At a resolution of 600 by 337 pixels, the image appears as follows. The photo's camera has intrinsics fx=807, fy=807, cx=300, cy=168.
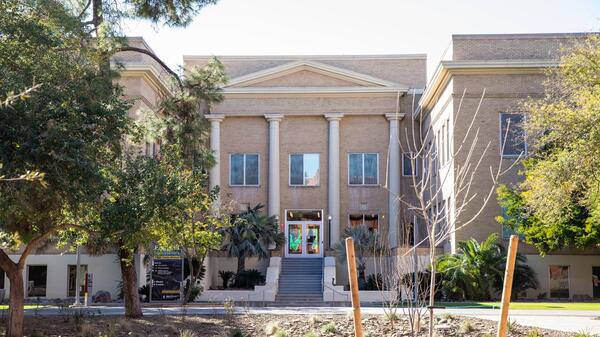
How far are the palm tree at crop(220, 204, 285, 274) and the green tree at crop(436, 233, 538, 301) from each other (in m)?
9.99

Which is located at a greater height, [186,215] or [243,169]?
[243,169]

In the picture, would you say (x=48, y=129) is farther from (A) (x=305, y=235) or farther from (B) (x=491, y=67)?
(A) (x=305, y=235)

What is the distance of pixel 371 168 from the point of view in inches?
1890

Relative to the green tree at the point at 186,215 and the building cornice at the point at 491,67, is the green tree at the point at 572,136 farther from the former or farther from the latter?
the building cornice at the point at 491,67

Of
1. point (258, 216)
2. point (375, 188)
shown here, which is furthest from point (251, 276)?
point (375, 188)

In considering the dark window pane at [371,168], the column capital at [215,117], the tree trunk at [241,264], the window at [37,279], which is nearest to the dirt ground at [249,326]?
the window at [37,279]

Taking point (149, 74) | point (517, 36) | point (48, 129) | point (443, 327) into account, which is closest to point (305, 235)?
point (149, 74)

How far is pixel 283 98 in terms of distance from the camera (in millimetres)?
47875

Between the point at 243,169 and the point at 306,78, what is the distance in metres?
6.61

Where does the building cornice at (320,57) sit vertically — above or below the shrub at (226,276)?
above

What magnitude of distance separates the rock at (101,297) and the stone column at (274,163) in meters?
13.1

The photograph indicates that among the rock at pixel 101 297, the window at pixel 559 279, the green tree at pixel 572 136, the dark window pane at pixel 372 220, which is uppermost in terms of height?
the green tree at pixel 572 136

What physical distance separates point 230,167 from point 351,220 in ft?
25.9

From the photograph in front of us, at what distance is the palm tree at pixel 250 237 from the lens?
41.3 metres
